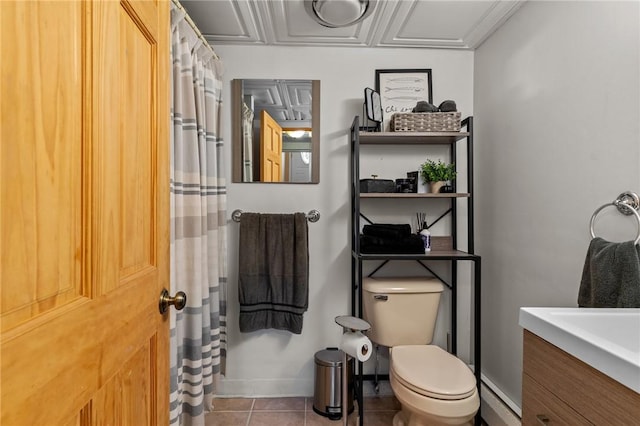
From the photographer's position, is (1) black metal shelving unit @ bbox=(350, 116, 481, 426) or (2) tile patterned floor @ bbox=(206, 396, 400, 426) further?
(2) tile patterned floor @ bbox=(206, 396, 400, 426)

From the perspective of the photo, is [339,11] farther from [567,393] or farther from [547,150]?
[567,393]

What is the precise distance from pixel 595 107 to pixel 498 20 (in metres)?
0.82

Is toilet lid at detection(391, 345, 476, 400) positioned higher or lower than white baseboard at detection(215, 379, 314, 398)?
higher

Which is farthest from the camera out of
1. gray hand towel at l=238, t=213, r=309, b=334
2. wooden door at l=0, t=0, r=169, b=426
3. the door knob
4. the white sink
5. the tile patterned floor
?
gray hand towel at l=238, t=213, r=309, b=334

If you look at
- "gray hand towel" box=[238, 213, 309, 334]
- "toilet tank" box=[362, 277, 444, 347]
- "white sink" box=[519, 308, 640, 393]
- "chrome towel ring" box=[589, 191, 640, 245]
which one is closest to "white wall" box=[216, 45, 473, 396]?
"gray hand towel" box=[238, 213, 309, 334]

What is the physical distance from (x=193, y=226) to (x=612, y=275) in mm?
1571

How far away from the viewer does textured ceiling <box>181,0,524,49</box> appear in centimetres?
162

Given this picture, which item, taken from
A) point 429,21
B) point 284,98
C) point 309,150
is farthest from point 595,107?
point 284,98

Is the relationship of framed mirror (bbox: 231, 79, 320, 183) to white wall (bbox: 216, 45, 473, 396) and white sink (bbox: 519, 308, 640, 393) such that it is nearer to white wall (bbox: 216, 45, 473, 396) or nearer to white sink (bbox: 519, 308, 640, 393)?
white wall (bbox: 216, 45, 473, 396)

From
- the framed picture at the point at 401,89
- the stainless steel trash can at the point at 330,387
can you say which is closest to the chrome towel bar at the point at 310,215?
the framed picture at the point at 401,89

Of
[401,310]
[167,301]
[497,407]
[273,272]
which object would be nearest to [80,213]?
[167,301]

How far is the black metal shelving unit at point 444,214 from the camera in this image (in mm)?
1694

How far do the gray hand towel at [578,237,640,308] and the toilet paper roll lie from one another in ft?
2.78

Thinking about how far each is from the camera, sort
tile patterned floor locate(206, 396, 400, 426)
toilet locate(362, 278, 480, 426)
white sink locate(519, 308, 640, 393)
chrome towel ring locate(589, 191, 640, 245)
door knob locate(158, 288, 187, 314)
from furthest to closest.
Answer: tile patterned floor locate(206, 396, 400, 426), toilet locate(362, 278, 480, 426), chrome towel ring locate(589, 191, 640, 245), door knob locate(158, 288, 187, 314), white sink locate(519, 308, 640, 393)
